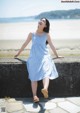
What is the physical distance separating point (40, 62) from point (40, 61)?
0.8 inches

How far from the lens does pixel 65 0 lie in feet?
31.9

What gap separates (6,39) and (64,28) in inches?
217

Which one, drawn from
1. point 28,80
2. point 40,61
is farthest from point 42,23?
point 28,80

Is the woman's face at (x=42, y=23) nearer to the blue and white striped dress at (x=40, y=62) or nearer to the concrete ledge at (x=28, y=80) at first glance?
the blue and white striped dress at (x=40, y=62)

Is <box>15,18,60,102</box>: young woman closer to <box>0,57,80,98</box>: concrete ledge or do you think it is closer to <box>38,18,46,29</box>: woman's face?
<box>38,18,46,29</box>: woman's face

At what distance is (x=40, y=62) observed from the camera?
14.7 ft

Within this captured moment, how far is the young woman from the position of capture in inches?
174

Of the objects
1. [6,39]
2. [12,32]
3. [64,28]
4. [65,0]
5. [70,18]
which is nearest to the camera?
[65,0]

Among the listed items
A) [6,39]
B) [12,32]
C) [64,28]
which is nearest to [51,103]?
[6,39]

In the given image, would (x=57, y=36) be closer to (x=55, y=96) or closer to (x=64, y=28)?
(x=64, y=28)

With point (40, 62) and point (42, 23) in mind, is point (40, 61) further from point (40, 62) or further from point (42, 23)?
point (42, 23)

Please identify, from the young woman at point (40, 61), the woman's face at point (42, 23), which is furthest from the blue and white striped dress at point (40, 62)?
the woman's face at point (42, 23)

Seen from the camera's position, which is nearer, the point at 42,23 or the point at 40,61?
the point at 40,61

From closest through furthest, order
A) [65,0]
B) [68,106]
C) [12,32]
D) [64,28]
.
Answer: [68,106], [65,0], [12,32], [64,28]
